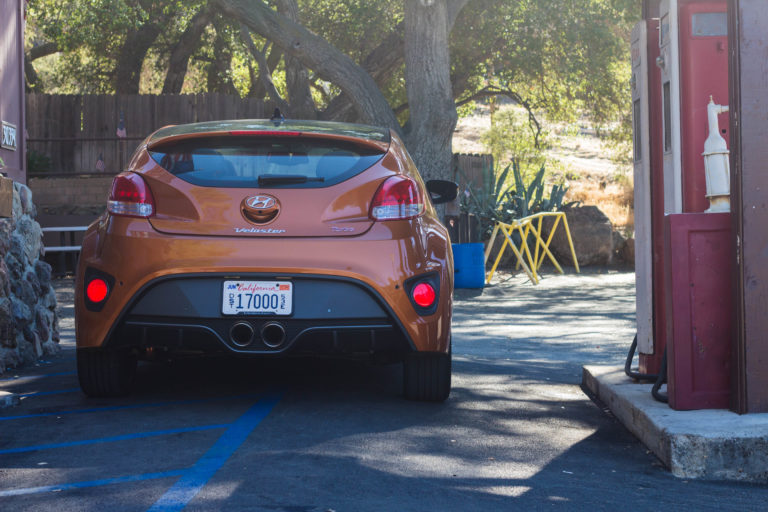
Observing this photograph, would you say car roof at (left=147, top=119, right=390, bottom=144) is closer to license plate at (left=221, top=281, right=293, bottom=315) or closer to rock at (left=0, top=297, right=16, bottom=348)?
license plate at (left=221, top=281, right=293, bottom=315)

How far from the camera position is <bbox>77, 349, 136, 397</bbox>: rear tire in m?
5.38

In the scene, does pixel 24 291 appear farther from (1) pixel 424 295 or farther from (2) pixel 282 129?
(1) pixel 424 295

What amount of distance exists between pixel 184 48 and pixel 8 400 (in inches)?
821

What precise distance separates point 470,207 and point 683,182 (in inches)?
553

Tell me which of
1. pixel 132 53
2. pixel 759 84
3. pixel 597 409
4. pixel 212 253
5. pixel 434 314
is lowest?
pixel 597 409

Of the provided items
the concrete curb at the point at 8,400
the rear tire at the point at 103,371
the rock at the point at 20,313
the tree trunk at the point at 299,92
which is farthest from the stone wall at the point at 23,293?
the tree trunk at the point at 299,92

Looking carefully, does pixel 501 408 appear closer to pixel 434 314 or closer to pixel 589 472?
pixel 434 314

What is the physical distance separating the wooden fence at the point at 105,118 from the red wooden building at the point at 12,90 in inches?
547

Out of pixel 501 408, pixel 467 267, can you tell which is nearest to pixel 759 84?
pixel 501 408

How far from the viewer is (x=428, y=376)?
541cm

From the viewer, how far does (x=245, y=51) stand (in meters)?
26.4

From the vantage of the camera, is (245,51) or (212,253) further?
(245,51)

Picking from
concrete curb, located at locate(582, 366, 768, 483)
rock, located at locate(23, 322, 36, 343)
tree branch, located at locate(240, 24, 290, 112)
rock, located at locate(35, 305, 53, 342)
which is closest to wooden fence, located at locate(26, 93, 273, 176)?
tree branch, located at locate(240, 24, 290, 112)

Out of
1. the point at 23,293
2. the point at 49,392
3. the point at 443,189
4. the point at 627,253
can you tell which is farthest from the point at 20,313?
the point at 627,253
